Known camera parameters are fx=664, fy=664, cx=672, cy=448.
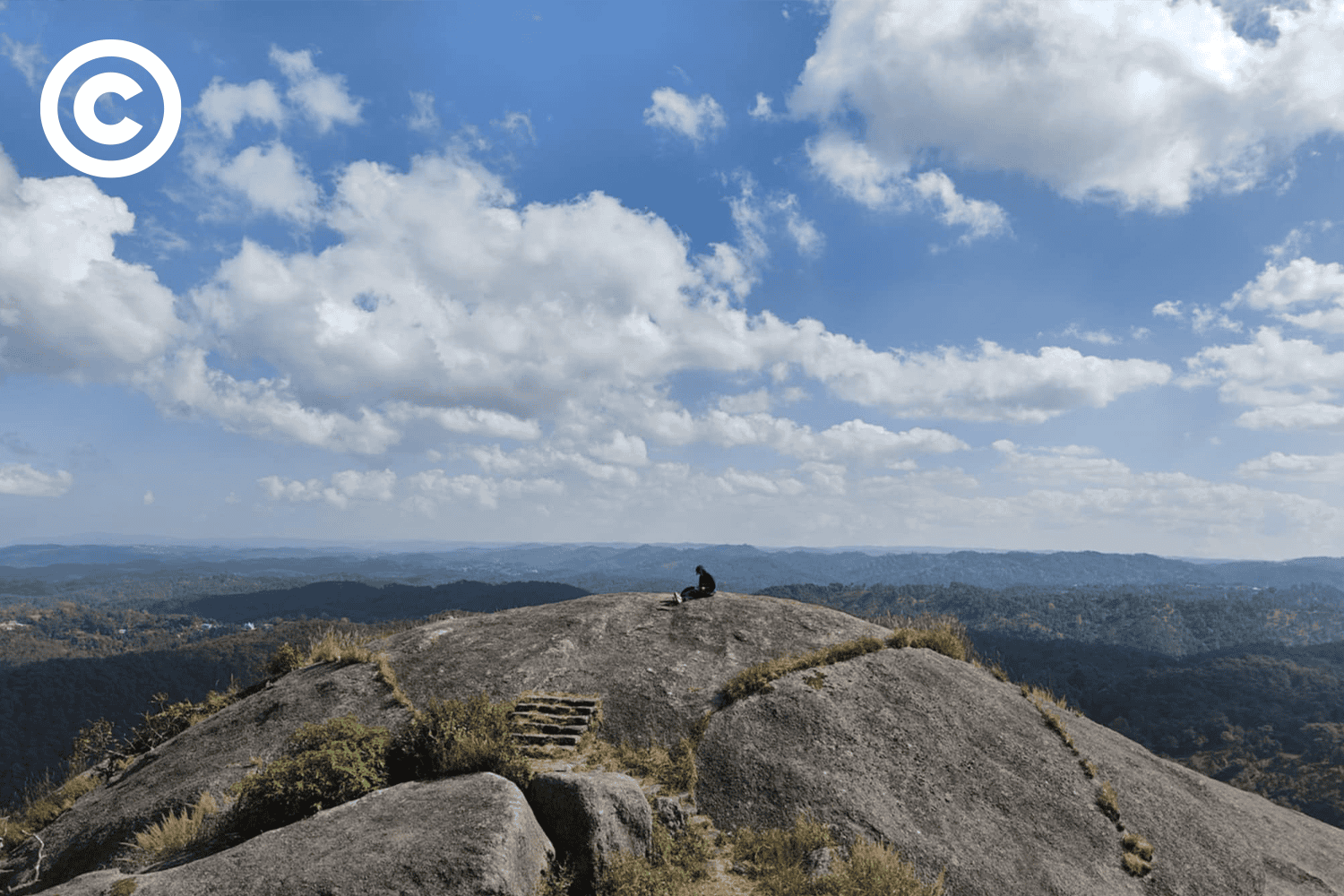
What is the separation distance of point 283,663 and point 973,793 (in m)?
21.4

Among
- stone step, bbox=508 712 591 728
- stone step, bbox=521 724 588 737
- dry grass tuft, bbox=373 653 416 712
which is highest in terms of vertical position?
dry grass tuft, bbox=373 653 416 712

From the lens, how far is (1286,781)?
195125 millimetres

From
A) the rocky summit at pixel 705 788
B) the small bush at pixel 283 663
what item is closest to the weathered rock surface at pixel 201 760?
the rocky summit at pixel 705 788

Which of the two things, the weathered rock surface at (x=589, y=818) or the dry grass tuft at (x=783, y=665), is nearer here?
the weathered rock surface at (x=589, y=818)

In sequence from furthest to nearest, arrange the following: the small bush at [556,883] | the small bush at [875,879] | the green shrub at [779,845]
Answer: the green shrub at [779,845]
the small bush at [875,879]
the small bush at [556,883]

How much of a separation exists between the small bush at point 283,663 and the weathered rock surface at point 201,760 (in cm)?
96

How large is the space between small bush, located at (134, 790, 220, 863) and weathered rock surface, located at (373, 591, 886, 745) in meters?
5.37

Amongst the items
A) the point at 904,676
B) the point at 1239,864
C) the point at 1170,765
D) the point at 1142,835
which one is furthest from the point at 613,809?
the point at 1170,765

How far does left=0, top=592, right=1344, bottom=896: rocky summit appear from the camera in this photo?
10859 mm

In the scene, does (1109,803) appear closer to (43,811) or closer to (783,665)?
(783,665)

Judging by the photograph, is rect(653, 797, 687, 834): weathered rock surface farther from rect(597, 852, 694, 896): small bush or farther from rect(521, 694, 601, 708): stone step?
rect(521, 694, 601, 708): stone step

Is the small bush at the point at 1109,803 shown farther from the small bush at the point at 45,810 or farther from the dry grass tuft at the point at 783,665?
the small bush at the point at 45,810

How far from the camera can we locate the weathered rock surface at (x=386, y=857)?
32.3ft

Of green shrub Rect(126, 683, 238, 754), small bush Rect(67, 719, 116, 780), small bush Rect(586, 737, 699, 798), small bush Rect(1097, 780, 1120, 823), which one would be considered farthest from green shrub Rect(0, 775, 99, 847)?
small bush Rect(1097, 780, 1120, 823)
